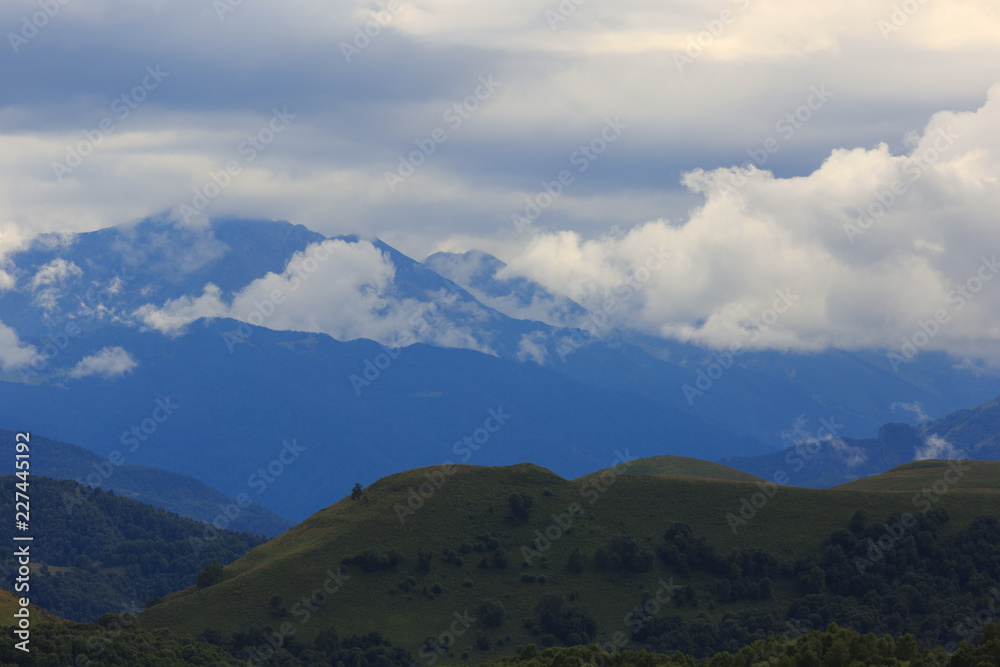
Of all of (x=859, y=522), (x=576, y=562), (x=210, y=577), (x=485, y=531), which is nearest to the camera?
(x=576, y=562)

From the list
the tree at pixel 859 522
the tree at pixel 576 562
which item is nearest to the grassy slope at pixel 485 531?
the tree at pixel 576 562

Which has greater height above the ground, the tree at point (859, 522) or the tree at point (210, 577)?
the tree at point (210, 577)

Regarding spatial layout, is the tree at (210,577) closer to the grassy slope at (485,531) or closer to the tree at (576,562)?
the grassy slope at (485,531)

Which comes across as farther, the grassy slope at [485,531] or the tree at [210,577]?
the tree at [210,577]

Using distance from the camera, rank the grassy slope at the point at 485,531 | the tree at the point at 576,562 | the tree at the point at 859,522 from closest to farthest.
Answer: the grassy slope at the point at 485,531 < the tree at the point at 576,562 < the tree at the point at 859,522

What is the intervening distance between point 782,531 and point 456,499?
5964 centimetres

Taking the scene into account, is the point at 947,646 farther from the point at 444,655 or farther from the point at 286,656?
the point at 286,656

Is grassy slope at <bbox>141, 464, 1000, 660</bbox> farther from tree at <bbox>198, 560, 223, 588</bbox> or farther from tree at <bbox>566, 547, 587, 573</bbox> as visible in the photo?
tree at <bbox>198, 560, 223, 588</bbox>

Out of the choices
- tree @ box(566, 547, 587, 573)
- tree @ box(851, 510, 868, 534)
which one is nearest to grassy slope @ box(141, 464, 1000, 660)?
tree @ box(566, 547, 587, 573)

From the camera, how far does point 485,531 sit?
174 meters

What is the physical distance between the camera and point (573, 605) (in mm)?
156875

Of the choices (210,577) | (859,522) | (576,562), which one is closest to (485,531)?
(576,562)

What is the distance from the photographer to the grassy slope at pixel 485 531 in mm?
152500

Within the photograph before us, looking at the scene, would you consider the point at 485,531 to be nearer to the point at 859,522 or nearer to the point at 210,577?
the point at 210,577
